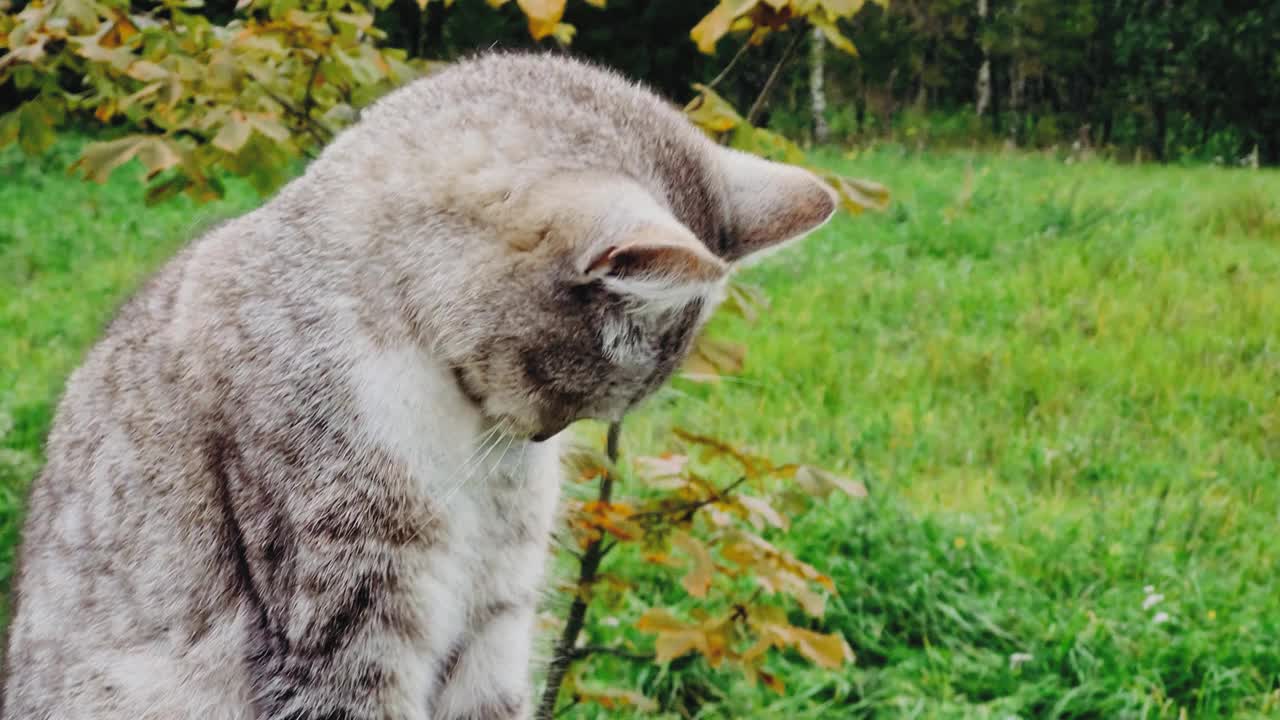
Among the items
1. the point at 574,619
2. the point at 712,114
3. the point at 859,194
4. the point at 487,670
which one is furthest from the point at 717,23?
the point at 574,619

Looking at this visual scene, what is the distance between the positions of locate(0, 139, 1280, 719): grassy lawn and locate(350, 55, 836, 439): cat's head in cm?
31

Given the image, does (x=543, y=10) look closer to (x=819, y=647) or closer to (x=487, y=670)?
(x=487, y=670)

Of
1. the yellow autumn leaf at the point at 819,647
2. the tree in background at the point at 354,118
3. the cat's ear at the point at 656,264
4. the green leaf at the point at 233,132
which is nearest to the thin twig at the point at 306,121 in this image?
the tree in background at the point at 354,118

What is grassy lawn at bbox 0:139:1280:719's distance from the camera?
288 centimetres

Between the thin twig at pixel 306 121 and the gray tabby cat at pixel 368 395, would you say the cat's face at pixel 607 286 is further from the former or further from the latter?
the thin twig at pixel 306 121

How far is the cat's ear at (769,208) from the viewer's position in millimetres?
1512

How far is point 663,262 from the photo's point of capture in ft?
3.76

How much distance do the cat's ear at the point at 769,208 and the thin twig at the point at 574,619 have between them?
0.78 m

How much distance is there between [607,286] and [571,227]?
83 millimetres

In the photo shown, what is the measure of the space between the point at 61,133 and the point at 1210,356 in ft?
34.5

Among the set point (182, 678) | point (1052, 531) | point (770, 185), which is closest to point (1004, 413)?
point (1052, 531)

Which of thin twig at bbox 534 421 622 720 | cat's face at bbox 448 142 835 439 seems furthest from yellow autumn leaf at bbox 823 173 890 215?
thin twig at bbox 534 421 622 720

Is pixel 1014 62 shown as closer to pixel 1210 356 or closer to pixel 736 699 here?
pixel 1210 356

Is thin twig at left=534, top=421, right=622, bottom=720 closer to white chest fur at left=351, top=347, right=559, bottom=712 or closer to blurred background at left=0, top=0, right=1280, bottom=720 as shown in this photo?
blurred background at left=0, top=0, right=1280, bottom=720
